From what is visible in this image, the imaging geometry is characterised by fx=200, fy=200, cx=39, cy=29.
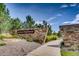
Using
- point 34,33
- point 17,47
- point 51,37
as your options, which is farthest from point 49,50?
point 17,47

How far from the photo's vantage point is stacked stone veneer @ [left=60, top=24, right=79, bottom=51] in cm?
230

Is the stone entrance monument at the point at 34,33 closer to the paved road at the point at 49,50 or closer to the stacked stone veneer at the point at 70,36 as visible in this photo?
the paved road at the point at 49,50

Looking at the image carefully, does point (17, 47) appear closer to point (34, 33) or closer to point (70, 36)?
point (34, 33)

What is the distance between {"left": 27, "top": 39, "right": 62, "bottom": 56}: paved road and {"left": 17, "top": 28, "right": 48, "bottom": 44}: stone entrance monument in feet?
0.28

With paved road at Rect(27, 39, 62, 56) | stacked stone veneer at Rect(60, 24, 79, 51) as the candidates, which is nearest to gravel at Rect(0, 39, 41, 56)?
paved road at Rect(27, 39, 62, 56)

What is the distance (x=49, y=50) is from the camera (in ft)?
7.57

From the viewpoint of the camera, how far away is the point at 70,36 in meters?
2.32

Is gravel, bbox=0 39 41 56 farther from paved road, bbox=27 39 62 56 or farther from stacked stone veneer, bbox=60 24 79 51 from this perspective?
stacked stone veneer, bbox=60 24 79 51

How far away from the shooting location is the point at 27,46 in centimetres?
232

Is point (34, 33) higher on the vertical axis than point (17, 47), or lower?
higher

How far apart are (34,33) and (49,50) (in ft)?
0.87

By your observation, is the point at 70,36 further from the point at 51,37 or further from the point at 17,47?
the point at 17,47

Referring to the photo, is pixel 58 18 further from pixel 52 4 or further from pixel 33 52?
pixel 33 52

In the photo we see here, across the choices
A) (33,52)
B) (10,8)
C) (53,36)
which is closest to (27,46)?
(33,52)
